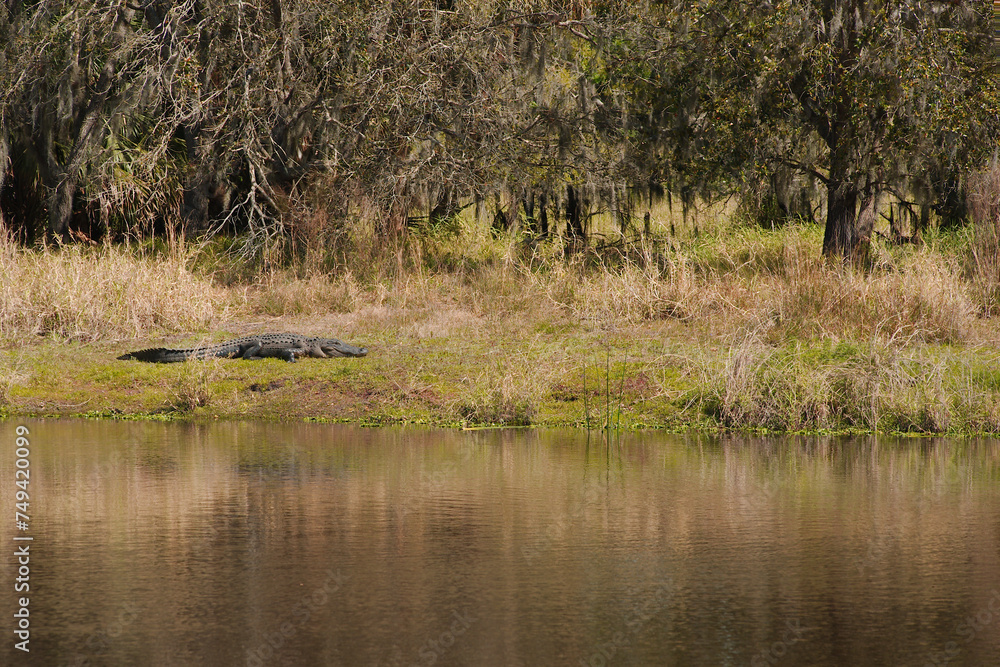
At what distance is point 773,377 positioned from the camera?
1192cm

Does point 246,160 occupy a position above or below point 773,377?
above

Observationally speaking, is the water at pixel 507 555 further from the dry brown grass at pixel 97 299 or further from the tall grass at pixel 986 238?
the tall grass at pixel 986 238

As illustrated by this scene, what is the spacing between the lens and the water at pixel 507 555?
5.25 meters

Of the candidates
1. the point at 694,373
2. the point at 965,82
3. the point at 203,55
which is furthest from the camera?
the point at 203,55

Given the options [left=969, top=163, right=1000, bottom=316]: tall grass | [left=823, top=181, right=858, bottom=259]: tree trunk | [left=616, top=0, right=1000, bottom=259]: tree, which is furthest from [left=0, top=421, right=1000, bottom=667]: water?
[left=823, top=181, right=858, bottom=259]: tree trunk

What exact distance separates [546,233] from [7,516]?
14.7 metres

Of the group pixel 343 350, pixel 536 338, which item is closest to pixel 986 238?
pixel 536 338

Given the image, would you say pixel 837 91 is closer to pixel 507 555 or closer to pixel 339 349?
pixel 339 349

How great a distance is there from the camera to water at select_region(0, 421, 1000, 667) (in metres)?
5.25

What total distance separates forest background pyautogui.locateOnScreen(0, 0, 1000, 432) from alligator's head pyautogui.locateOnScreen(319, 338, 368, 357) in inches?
21.0

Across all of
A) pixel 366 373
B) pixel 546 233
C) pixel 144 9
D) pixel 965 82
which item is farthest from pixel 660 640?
pixel 144 9

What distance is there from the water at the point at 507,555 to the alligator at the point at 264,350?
11.8ft

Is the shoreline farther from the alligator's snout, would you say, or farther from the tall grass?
the tall grass

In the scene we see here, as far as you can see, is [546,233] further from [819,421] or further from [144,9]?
[819,421]
